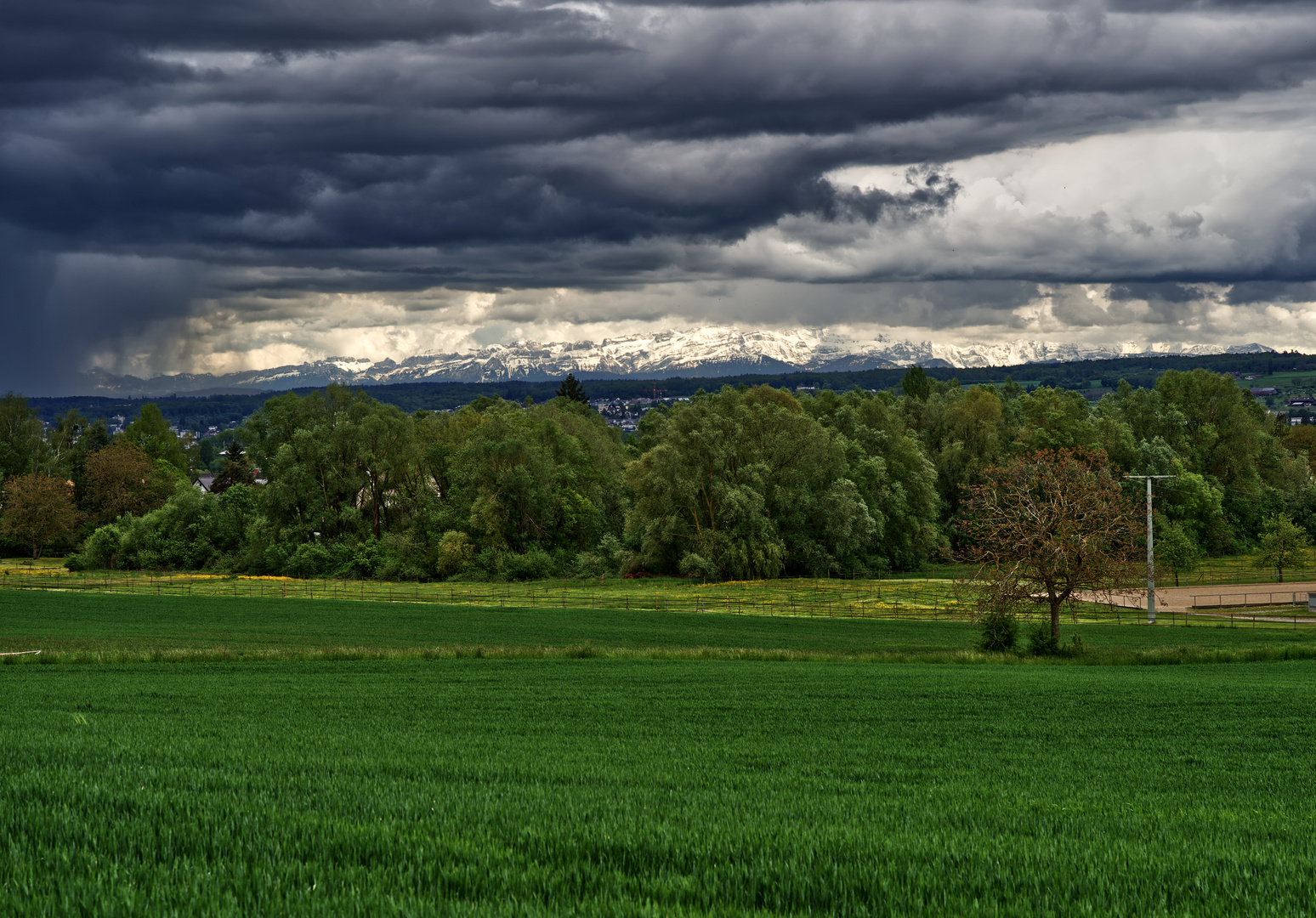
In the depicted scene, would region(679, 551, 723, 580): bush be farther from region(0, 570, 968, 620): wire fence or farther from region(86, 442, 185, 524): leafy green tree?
region(86, 442, 185, 524): leafy green tree

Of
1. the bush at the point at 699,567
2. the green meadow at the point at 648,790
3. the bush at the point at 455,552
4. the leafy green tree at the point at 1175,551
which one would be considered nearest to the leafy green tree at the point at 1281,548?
the leafy green tree at the point at 1175,551

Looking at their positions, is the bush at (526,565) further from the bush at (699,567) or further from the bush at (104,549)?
the bush at (104,549)

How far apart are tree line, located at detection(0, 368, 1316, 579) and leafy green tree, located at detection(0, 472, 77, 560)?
316 mm

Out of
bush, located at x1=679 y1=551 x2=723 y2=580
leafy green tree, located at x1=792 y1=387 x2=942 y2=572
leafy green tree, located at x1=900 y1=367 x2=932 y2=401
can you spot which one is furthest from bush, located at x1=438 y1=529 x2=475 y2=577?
leafy green tree, located at x1=900 y1=367 x2=932 y2=401

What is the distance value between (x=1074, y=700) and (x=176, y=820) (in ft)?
79.4

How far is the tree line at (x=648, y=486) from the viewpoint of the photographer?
9281 centimetres

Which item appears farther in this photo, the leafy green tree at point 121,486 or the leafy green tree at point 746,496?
the leafy green tree at point 121,486

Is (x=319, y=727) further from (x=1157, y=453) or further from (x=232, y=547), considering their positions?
(x=1157, y=453)

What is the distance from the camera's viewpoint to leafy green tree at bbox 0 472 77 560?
11312 centimetres

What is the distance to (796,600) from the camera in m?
76.4

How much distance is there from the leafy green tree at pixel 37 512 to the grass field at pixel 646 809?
10862cm

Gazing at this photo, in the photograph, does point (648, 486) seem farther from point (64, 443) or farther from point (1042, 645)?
point (64, 443)

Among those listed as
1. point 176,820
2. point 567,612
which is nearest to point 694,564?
point 567,612

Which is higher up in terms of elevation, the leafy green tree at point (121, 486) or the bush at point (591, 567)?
the leafy green tree at point (121, 486)
